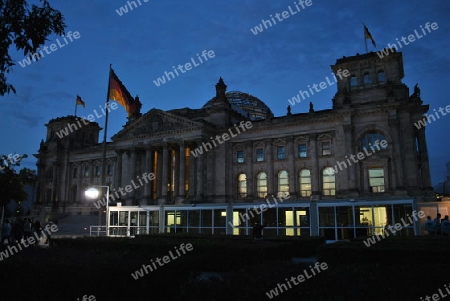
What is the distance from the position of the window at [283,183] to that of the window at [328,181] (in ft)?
17.4

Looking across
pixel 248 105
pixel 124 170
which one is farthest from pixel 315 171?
pixel 124 170

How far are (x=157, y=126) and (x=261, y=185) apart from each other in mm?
19207

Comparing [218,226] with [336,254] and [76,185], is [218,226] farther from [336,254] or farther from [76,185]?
[76,185]

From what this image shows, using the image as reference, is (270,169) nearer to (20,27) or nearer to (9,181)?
(9,181)

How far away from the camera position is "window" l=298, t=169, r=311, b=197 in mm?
52281

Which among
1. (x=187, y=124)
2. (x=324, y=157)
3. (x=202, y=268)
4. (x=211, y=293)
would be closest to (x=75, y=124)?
(x=187, y=124)

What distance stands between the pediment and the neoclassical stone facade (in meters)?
0.16

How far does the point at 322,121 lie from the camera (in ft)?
169

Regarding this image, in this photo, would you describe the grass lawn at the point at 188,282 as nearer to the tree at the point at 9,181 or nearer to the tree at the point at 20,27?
the tree at the point at 20,27

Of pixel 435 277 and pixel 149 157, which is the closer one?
pixel 435 277

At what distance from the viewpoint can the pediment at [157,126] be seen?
57409 millimetres

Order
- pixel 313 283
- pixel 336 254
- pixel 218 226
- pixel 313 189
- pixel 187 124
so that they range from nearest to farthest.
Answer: pixel 313 283
pixel 336 254
pixel 218 226
pixel 313 189
pixel 187 124

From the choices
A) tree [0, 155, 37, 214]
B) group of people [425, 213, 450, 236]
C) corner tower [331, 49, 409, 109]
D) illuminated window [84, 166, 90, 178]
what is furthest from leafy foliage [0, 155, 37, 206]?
illuminated window [84, 166, 90, 178]

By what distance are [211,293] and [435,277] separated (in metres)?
6.43
